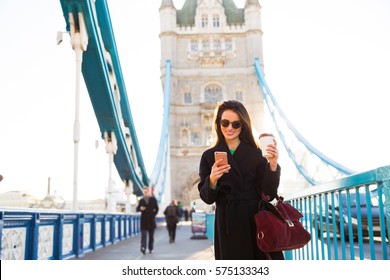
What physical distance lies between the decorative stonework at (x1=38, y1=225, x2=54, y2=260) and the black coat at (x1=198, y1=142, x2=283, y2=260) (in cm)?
307

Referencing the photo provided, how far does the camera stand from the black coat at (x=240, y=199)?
5.88 ft

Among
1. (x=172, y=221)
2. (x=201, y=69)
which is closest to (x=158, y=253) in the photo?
(x=172, y=221)

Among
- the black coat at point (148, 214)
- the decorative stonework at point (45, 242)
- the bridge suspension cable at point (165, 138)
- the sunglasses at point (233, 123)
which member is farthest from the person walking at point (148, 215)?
the bridge suspension cable at point (165, 138)

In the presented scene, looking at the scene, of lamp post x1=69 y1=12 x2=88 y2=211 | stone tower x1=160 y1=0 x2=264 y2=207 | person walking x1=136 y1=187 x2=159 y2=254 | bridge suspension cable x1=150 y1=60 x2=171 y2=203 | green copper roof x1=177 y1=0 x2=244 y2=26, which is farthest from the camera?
green copper roof x1=177 y1=0 x2=244 y2=26

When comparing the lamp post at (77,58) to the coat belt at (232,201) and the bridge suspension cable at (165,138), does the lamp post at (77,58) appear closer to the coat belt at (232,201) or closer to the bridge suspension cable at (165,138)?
the coat belt at (232,201)

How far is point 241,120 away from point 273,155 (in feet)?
0.86

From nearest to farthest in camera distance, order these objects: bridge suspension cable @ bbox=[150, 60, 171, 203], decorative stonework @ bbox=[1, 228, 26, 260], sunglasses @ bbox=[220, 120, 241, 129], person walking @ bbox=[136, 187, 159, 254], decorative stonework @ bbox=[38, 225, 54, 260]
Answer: sunglasses @ bbox=[220, 120, 241, 129], decorative stonework @ bbox=[1, 228, 26, 260], decorative stonework @ bbox=[38, 225, 54, 260], person walking @ bbox=[136, 187, 159, 254], bridge suspension cable @ bbox=[150, 60, 171, 203]

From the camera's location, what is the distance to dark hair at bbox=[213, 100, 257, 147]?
1934 millimetres

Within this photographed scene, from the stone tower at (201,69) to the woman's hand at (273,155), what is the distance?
2679 centimetres

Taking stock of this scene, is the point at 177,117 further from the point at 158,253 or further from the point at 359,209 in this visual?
the point at 359,209

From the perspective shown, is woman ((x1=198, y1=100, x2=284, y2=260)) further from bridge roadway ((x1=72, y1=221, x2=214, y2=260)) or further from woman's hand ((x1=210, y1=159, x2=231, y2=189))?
bridge roadway ((x1=72, y1=221, x2=214, y2=260))

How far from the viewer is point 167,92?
28.9 meters

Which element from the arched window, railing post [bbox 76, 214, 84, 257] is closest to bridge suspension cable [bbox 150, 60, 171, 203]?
the arched window

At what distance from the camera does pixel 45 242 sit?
4.66 metres
